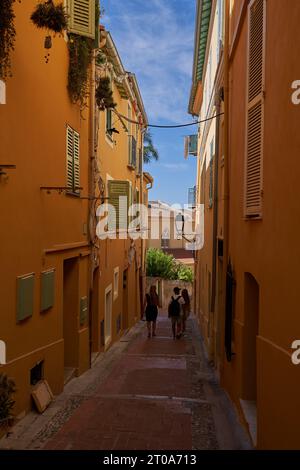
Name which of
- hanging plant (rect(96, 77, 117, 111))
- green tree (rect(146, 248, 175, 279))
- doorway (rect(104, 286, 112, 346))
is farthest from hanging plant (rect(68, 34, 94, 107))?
green tree (rect(146, 248, 175, 279))

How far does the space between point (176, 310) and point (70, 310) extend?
6.07 meters

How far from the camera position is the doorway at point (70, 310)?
10.7 metres

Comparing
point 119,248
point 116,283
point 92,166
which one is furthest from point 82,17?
point 116,283

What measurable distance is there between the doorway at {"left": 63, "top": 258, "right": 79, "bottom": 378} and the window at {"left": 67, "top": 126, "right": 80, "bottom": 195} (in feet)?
5.72

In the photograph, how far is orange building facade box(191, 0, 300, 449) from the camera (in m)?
4.88

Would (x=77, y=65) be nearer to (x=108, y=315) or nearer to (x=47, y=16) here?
(x=47, y=16)

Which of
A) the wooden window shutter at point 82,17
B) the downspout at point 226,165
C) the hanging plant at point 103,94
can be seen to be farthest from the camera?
the hanging plant at point 103,94

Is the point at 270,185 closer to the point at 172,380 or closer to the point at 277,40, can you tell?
the point at 277,40

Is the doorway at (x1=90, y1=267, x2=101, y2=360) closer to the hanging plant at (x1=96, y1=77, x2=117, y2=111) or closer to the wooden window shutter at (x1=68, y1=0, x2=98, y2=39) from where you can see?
the hanging plant at (x1=96, y1=77, x2=117, y2=111)

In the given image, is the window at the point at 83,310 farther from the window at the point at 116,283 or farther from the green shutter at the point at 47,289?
the window at the point at 116,283

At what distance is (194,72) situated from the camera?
21.9 m

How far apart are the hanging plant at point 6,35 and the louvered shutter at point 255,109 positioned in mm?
3373

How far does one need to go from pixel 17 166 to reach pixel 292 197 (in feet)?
13.4

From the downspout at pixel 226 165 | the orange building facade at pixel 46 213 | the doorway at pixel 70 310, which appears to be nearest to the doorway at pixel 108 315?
the orange building facade at pixel 46 213
